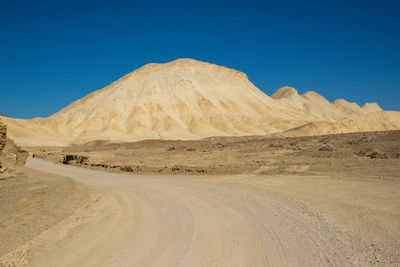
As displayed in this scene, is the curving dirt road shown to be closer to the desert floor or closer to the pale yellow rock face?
the desert floor

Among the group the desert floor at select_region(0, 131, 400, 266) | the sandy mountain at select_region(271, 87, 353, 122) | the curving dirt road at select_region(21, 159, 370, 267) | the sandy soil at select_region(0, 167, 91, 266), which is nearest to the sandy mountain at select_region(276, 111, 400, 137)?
the desert floor at select_region(0, 131, 400, 266)

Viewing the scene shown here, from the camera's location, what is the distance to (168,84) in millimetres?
101000

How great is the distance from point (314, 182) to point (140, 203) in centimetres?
767

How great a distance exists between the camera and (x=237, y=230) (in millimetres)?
6520

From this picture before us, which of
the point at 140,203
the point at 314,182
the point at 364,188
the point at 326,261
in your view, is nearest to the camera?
the point at 326,261

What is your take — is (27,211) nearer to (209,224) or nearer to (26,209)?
(26,209)

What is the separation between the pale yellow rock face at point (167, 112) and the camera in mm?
80062

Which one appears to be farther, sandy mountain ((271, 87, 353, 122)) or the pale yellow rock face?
sandy mountain ((271, 87, 353, 122))

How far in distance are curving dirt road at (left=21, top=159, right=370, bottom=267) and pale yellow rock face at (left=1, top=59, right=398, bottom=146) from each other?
212 ft

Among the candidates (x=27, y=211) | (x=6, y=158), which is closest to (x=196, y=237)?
(x=27, y=211)

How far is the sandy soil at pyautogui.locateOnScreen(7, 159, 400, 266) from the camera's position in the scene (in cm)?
504

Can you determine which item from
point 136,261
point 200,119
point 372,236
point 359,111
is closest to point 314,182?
point 372,236

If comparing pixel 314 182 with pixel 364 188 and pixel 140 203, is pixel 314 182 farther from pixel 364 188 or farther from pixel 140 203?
pixel 140 203

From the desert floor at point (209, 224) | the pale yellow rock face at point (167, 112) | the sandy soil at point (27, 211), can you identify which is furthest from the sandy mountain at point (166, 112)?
the desert floor at point (209, 224)
